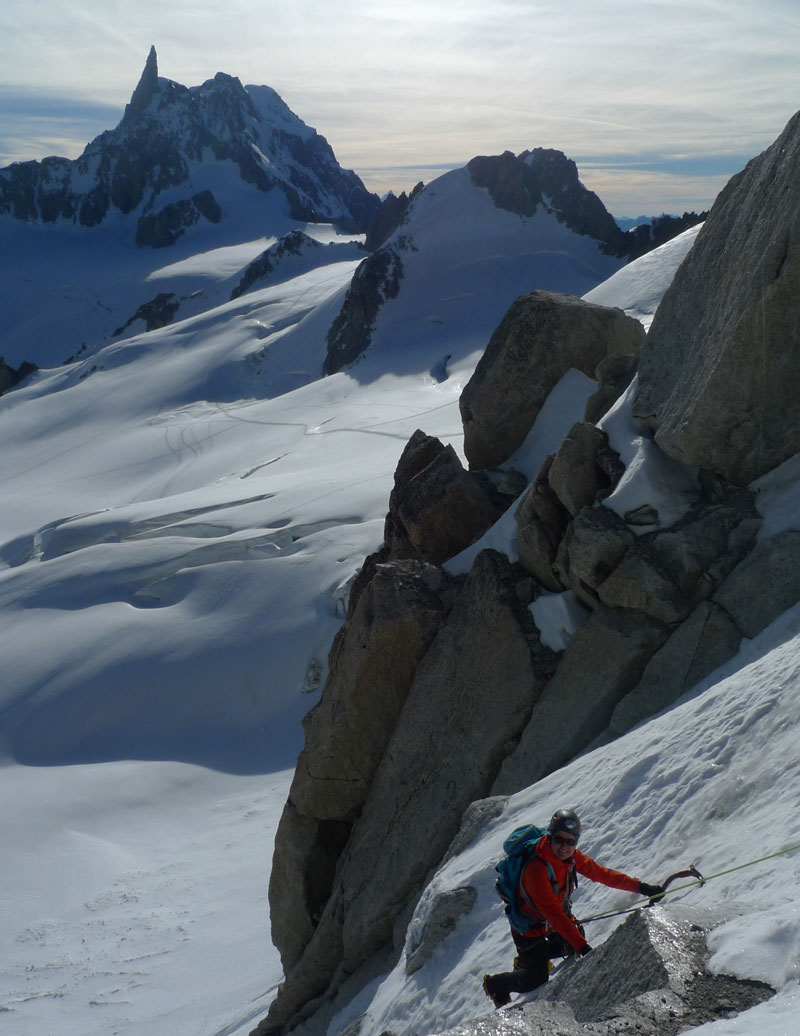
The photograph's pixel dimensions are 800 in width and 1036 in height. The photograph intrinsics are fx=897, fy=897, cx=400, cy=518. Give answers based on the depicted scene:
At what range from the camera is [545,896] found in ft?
17.9

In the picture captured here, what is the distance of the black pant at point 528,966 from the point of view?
18.7 feet

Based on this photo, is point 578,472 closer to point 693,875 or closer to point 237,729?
point 693,875

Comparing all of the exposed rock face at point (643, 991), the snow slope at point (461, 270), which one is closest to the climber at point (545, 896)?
the exposed rock face at point (643, 991)

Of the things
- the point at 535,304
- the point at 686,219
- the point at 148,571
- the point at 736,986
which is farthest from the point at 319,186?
the point at 736,986

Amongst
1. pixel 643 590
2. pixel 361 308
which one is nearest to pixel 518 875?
pixel 643 590

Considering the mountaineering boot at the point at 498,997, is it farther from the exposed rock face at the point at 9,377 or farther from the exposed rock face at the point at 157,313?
the exposed rock face at the point at 157,313

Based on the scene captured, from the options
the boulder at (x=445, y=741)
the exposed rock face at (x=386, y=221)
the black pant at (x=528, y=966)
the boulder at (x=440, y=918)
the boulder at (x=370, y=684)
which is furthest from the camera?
the exposed rock face at (x=386, y=221)

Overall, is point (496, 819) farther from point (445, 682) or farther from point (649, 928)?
point (649, 928)

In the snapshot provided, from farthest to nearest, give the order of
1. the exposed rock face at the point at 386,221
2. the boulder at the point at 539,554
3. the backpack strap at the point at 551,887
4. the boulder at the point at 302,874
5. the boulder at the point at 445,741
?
the exposed rock face at the point at 386,221 < the boulder at the point at 302,874 < the boulder at the point at 539,554 < the boulder at the point at 445,741 < the backpack strap at the point at 551,887

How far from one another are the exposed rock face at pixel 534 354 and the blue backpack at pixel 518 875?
9.57m

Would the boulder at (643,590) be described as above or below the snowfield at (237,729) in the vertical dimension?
above

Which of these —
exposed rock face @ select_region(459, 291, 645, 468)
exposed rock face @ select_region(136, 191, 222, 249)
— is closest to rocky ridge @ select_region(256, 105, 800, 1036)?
exposed rock face @ select_region(459, 291, 645, 468)

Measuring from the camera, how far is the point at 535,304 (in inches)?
565

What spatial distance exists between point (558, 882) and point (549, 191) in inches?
2890
